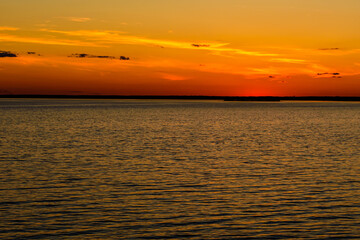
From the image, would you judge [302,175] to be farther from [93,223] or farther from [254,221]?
[93,223]

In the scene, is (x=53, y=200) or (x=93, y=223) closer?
(x=93, y=223)

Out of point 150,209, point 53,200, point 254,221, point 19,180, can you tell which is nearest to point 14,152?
point 19,180

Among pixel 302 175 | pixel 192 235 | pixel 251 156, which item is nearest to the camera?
pixel 192 235

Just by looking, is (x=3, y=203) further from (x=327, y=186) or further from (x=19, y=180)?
(x=327, y=186)

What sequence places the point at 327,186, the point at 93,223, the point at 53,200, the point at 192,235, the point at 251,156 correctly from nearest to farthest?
the point at 192,235 → the point at 93,223 → the point at 53,200 → the point at 327,186 → the point at 251,156

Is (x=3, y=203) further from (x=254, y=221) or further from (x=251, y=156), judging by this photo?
(x=251, y=156)

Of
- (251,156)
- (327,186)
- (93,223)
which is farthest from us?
(251,156)

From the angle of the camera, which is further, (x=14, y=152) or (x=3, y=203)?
(x=14, y=152)

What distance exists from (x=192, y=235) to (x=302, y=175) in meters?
15.7

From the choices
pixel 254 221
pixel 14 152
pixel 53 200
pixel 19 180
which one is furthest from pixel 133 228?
pixel 14 152

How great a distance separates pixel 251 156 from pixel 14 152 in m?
20.3

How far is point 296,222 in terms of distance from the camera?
818 inches

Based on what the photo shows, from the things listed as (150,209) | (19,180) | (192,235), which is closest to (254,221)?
(192,235)

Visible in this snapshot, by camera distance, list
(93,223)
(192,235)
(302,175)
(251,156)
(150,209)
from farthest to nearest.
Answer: (251,156) < (302,175) < (150,209) < (93,223) < (192,235)
